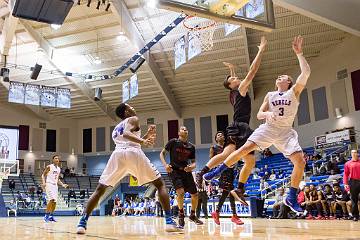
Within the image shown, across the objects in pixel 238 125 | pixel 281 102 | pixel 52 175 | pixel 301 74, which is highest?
pixel 301 74

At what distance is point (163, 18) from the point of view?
19359 millimetres

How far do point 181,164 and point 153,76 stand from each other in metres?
16.9

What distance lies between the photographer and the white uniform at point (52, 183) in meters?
11.2

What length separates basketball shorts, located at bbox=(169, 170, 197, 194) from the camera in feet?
22.9

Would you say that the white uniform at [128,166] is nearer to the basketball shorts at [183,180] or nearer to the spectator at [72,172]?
the basketball shorts at [183,180]

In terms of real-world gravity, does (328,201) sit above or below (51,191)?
below

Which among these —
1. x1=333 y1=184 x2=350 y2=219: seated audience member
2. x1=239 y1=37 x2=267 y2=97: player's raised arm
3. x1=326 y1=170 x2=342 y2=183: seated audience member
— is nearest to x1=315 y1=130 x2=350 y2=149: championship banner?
x1=326 y1=170 x2=342 y2=183: seated audience member

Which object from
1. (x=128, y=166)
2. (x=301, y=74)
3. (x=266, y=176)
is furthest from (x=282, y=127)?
(x=266, y=176)

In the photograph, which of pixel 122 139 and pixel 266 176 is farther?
pixel 266 176

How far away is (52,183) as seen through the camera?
11.3 m

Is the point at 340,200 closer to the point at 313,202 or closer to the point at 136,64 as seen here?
the point at 313,202

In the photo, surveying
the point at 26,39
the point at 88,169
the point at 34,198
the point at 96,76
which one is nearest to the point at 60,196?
the point at 34,198

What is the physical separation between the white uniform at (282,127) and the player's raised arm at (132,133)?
1.42 metres

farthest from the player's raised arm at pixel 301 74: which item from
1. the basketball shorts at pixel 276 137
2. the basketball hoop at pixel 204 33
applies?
the basketball hoop at pixel 204 33
